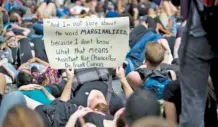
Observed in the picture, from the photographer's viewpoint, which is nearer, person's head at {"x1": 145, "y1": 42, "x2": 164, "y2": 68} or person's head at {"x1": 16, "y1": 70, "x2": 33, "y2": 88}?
person's head at {"x1": 145, "y1": 42, "x2": 164, "y2": 68}

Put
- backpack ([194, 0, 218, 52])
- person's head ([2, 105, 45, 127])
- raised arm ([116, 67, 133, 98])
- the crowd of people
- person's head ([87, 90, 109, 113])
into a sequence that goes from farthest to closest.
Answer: raised arm ([116, 67, 133, 98])
person's head ([87, 90, 109, 113])
the crowd of people
backpack ([194, 0, 218, 52])
person's head ([2, 105, 45, 127])

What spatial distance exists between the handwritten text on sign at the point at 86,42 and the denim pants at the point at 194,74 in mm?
2183

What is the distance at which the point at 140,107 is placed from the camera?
13.1ft

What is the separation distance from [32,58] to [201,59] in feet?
18.4

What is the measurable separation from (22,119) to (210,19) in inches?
49.4

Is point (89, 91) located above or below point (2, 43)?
above

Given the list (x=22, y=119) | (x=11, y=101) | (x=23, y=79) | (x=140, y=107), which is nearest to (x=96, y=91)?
(x=11, y=101)

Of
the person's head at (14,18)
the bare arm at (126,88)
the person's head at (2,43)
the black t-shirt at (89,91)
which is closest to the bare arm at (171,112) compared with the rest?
the bare arm at (126,88)

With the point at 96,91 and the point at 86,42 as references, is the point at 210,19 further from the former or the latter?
the point at 86,42

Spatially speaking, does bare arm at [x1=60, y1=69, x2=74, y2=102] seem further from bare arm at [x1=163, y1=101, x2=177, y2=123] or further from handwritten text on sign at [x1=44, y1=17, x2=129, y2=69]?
bare arm at [x1=163, y1=101, x2=177, y2=123]

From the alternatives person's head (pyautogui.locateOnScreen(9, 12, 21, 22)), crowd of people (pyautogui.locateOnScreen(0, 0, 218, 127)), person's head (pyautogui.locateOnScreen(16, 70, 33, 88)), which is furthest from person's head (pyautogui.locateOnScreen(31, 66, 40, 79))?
person's head (pyautogui.locateOnScreen(9, 12, 21, 22))

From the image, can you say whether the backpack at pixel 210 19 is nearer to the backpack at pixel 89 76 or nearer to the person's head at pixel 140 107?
the person's head at pixel 140 107

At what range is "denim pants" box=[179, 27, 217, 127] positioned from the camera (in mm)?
3986

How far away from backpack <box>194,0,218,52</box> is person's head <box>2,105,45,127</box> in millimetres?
1134
